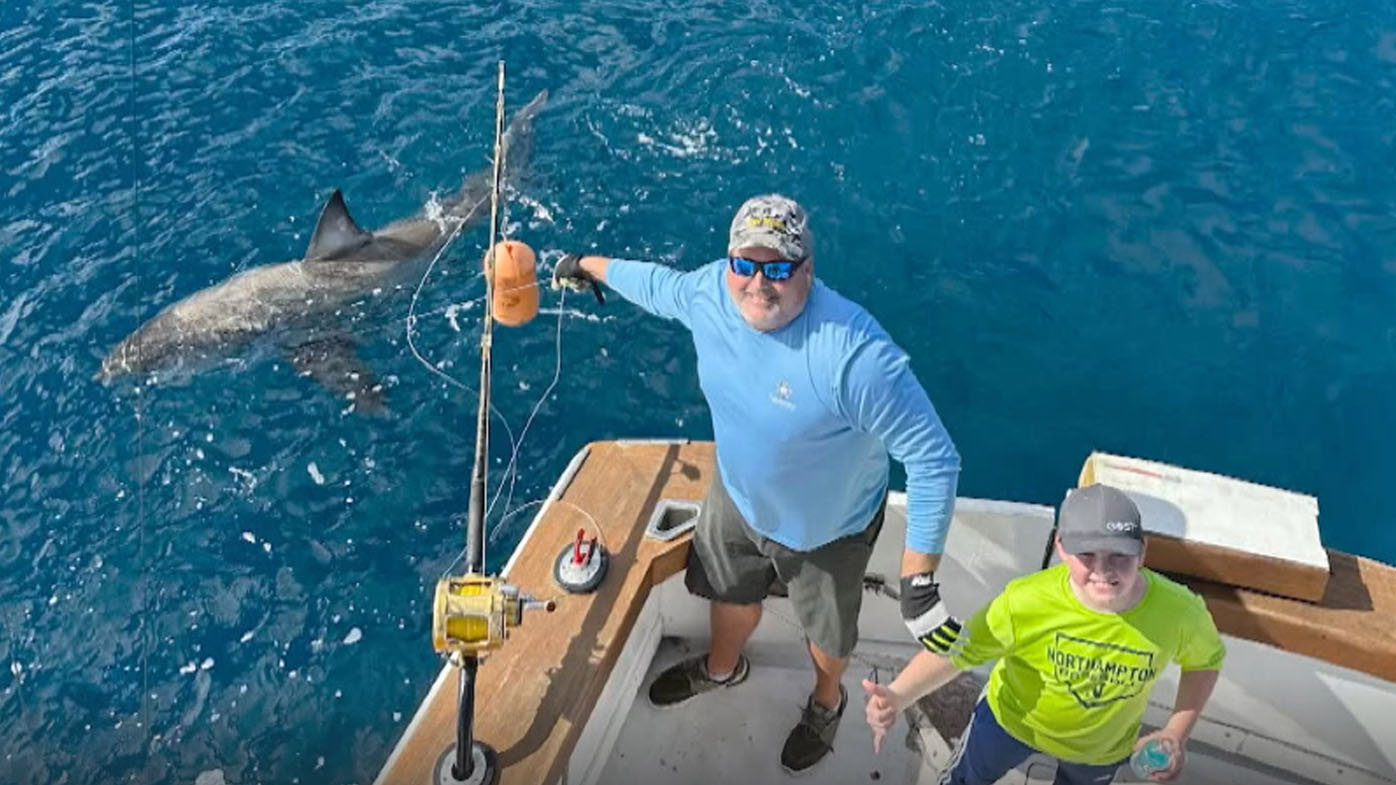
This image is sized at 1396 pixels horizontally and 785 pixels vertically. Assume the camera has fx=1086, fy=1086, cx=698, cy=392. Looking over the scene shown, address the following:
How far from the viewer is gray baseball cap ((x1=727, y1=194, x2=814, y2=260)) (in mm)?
3430

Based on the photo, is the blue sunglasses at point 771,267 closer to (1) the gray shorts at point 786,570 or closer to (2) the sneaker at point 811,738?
(1) the gray shorts at point 786,570

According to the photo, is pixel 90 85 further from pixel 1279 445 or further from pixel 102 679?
pixel 1279 445

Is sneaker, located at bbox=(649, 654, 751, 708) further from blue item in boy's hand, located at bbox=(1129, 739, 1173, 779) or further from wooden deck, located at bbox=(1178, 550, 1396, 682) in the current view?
wooden deck, located at bbox=(1178, 550, 1396, 682)

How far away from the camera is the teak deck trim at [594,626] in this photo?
3.82 meters

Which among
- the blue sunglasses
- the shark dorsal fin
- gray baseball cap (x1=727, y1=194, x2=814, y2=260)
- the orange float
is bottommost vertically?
the shark dorsal fin

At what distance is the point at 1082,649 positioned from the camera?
11.4 ft

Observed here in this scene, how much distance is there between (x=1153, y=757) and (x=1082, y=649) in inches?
19.3

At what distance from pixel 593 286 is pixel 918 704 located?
8.11 ft

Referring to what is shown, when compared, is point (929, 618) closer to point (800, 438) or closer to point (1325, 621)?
point (800, 438)

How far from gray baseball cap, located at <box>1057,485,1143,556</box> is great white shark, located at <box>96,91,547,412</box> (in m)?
5.31

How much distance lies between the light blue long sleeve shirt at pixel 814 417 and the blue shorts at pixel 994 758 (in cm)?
83

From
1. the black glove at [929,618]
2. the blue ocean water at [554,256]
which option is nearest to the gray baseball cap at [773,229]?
the black glove at [929,618]

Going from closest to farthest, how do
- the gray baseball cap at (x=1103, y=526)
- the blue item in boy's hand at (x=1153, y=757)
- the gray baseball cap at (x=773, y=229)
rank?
the gray baseball cap at (x=1103, y=526), the gray baseball cap at (x=773, y=229), the blue item in boy's hand at (x=1153, y=757)

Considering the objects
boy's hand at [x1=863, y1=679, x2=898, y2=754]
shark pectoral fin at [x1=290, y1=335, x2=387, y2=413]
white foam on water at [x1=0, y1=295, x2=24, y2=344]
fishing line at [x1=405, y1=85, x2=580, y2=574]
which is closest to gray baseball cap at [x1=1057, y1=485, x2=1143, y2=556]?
boy's hand at [x1=863, y1=679, x2=898, y2=754]
